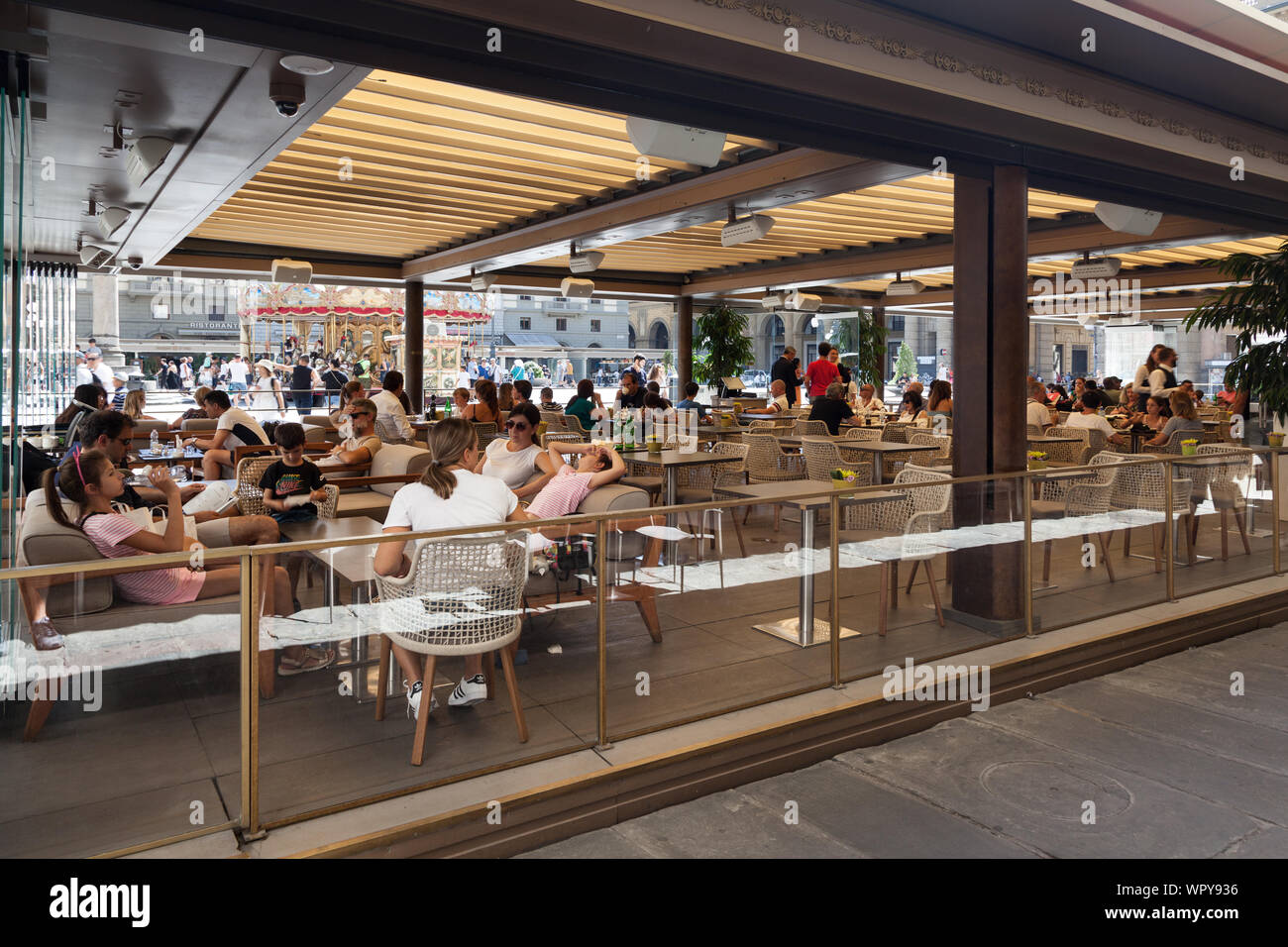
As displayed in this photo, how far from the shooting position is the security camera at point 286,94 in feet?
13.9

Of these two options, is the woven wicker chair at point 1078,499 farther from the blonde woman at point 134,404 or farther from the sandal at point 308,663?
the blonde woman at point 134,404

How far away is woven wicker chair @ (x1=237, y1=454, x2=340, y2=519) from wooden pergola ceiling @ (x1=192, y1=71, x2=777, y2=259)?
7.50 ft

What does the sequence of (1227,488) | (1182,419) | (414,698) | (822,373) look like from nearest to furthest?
1. (414,698)
2. (1227,488)
3. (1182,419)
4. (822,373)

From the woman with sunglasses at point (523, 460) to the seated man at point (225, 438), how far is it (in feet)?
7.90

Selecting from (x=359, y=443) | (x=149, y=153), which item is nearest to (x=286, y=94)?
(x=149, y=153)

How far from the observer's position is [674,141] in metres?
4.61

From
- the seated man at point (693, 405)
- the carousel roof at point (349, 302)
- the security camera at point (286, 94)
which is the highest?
the carousel roof at point (349, 302)

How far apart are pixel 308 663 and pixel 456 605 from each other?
0.49m

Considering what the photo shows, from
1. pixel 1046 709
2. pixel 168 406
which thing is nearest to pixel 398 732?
pixel 1046 709

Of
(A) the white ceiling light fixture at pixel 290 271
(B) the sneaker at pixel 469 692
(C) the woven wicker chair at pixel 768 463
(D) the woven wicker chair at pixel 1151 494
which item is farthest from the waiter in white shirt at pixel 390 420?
(D) the woven wicker chair at pixel 1151 494

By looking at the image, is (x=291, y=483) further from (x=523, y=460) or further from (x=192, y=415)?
(x=192, y=415)

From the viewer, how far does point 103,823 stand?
238 cm

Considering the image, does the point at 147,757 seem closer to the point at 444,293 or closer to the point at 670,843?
the point at 670,843

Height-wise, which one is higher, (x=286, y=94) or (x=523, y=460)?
(x=286, y=94)
